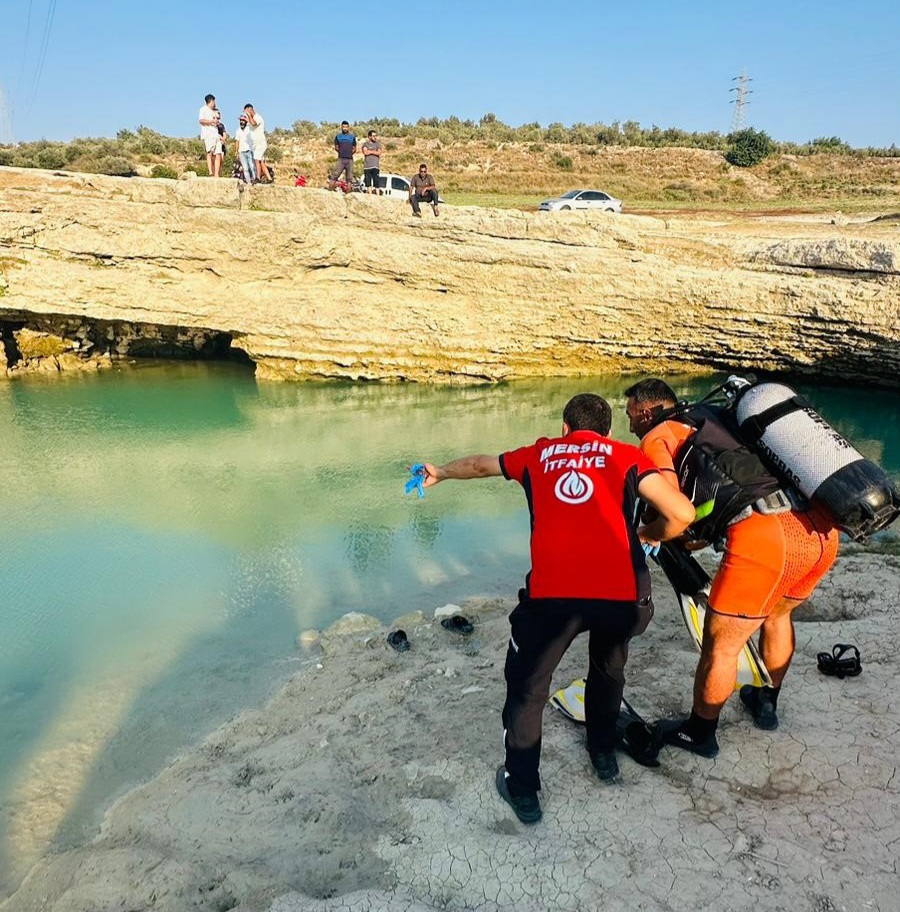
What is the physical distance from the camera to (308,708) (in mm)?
4660

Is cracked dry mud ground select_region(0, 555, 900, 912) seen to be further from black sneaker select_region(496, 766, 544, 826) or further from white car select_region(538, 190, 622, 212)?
white car select_region(538, 190, 622, 212)

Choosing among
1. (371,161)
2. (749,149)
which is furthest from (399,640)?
(749,149)

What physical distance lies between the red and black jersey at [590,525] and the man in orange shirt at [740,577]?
298mm

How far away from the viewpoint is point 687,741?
3426 millimetres

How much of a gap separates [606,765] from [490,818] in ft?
2.09

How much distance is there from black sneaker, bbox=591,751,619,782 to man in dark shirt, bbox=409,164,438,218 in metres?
12.6

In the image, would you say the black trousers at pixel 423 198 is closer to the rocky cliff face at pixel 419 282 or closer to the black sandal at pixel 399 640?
the rocky cliff face at pixel 419 282

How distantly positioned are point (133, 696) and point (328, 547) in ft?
9.82

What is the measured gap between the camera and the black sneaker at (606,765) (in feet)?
10.8

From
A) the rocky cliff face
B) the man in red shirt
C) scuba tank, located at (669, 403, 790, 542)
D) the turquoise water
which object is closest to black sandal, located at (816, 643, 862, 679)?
scuba tank, located at (669, 403, 790, 542)

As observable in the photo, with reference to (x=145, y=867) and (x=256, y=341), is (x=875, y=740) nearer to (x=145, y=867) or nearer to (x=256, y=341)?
(x=145, y=867)

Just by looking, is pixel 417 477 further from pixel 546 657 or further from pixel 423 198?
pixel 423 198

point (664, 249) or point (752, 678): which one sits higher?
point (664, 249)

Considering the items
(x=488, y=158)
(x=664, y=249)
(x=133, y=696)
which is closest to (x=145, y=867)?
(x=133, y=696)
